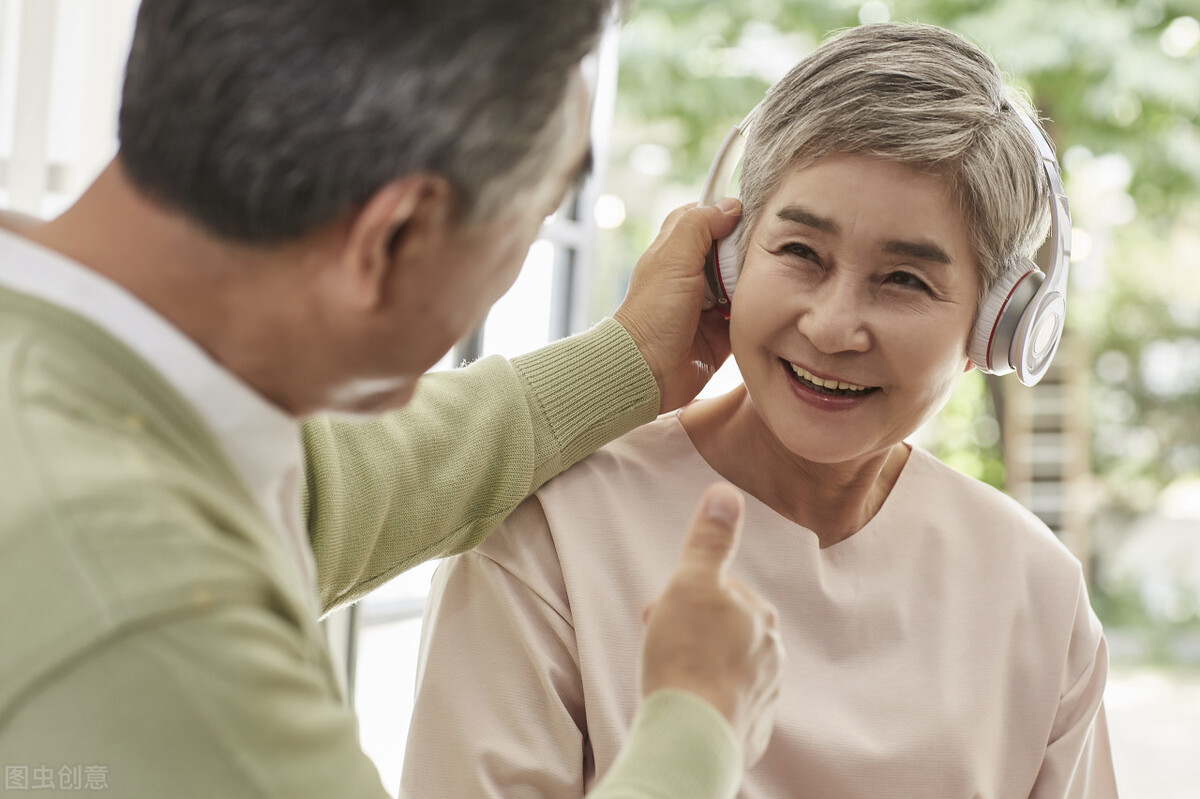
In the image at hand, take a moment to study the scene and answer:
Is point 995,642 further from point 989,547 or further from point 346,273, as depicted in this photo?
point 346,273

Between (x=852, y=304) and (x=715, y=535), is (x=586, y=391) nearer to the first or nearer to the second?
(x=852, y=304)

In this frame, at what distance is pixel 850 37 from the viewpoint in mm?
1188

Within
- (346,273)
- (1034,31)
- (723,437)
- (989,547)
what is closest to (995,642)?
(989,547)

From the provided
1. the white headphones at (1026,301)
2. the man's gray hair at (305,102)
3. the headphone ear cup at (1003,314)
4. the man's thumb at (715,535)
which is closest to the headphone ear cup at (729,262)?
the white headphones at (1026,301)

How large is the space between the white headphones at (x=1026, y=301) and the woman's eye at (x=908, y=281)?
3.6 inches

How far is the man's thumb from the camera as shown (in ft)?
2.25

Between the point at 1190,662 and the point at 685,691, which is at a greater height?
the point at 685,691

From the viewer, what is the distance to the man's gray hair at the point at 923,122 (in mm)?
1106

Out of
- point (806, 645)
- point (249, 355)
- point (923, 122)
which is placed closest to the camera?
point (249, 355)

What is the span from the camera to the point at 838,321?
1124 mm

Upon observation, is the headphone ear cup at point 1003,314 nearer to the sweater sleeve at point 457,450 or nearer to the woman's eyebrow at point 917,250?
the woman's eyebrow at point 917,250

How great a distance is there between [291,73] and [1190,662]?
6.37m

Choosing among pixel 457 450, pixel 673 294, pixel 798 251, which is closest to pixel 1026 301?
pixel 798 251

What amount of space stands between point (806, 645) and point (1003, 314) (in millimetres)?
417
